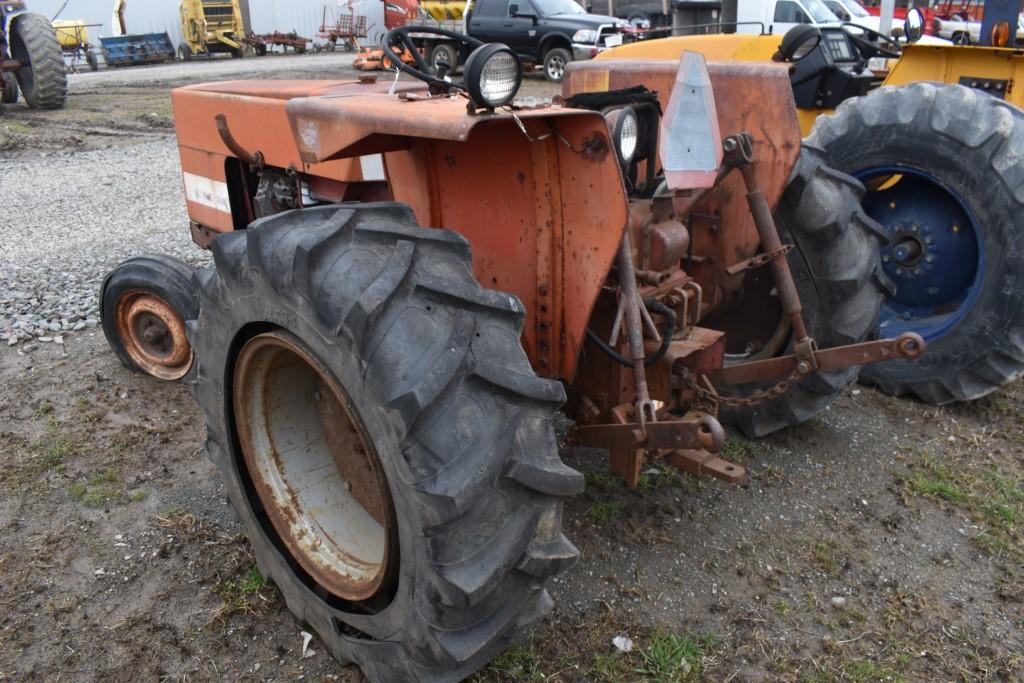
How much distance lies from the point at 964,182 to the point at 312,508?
3.14 m

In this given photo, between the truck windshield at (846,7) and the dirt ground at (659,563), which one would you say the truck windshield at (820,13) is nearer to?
the truck windshield at (846,7)

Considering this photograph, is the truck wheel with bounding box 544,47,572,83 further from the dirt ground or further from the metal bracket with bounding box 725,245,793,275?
the metal bracket with bounding box 725,245,793,275

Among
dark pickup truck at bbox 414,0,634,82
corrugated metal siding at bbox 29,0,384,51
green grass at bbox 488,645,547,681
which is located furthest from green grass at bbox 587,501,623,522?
corrugated metal siding at bbox 29,0,384,51

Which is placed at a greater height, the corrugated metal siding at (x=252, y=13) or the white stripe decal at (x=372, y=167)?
the corrugated metal siding at (x=252, y=13)

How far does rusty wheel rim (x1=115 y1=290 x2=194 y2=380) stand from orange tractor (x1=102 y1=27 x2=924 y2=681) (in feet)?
2.98

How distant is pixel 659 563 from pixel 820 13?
45.9ft

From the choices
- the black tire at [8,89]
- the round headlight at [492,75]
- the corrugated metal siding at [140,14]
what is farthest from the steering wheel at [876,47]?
the corrugated metal siding at [140,14]

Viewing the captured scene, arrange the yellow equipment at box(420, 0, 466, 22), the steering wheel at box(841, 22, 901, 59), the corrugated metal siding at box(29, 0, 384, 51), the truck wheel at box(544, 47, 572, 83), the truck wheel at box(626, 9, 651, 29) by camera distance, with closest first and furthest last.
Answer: the steering wheel at box(841, 22, 901, 59), the truck wheel at box(544, 47, 572, 83), the truck wheel at box(626, 9, 651, 29), the yellow equipment at box(420, 0, 466, 22), the corrugated metal siding at box(29, 0, 384, 51)

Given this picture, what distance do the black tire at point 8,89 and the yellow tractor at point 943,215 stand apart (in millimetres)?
12888

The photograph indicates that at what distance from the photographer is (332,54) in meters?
27.9

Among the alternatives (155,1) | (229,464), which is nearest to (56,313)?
(229,464)

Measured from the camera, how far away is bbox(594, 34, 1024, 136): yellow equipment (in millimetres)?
4652

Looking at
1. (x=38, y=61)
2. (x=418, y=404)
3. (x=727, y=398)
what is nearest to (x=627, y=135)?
(x=727, y=398)

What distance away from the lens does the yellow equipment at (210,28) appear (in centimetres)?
2622
